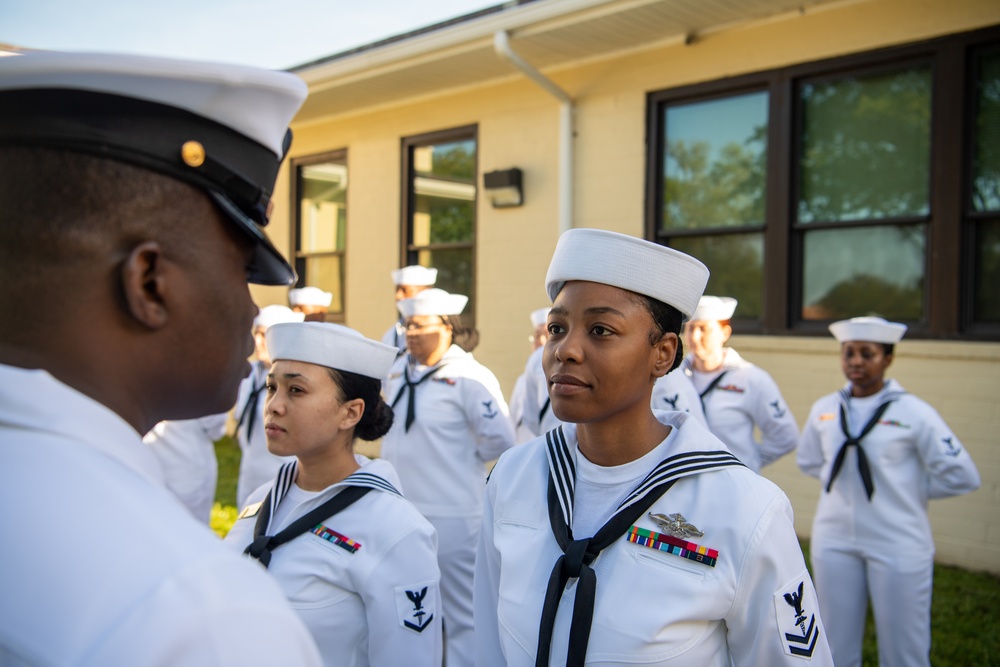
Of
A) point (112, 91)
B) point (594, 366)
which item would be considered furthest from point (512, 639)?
point (112, 91)

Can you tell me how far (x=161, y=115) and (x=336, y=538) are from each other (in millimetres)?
1822

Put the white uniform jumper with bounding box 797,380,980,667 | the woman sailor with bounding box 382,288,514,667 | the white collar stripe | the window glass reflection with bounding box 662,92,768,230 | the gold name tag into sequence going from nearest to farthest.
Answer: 1. the white collar stripe
2. the gold name tag
3. the white uniform jumper with bounding box 797,380,980,667
4. the woman sailor with bounding box 382,288,514,667
5. the window glass reflection with bounding box 662,92,768,230

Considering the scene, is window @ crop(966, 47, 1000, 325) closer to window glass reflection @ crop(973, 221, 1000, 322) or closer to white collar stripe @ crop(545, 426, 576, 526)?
window glass reflection @ crop(973, 221, 1000, 322)

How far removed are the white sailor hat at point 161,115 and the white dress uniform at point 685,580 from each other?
1.27 metres

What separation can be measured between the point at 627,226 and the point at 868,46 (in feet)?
8.53

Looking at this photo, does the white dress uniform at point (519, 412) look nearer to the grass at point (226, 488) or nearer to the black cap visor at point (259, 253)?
the grass at point (226, 488)

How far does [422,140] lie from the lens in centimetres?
952

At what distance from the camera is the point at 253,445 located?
226 inches

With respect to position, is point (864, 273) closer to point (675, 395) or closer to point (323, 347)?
point (675, 395)

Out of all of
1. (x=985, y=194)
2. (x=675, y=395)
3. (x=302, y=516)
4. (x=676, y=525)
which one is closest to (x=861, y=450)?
(x=675, y=395)

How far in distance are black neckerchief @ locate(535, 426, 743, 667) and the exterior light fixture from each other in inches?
255

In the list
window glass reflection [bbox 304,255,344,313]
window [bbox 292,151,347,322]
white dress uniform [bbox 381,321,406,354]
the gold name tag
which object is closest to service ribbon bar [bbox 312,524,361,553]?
the gold name tag

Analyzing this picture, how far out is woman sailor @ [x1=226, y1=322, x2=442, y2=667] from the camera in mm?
2463

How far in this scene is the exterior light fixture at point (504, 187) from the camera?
8281 mm
